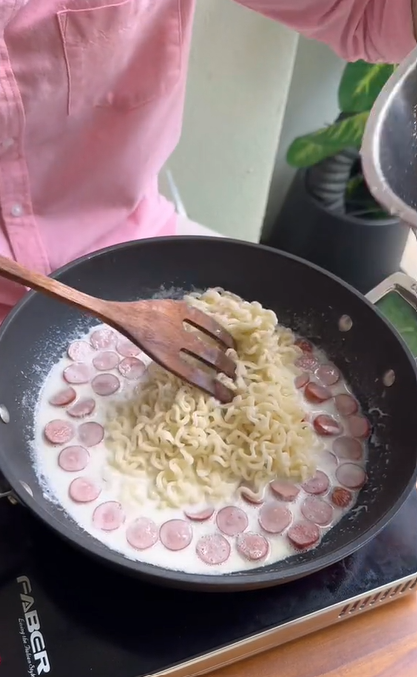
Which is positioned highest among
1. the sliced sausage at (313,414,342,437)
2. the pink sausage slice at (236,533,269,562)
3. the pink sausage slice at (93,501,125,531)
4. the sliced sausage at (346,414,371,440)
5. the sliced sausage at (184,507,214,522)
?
the sliced sausage at (346,414,371,440)

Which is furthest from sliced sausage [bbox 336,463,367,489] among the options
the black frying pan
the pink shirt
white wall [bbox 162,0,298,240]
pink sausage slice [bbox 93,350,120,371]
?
white wall [bbox 162,0,298,240]

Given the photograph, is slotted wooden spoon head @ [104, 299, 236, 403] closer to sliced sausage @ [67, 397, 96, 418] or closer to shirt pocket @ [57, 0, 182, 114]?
sliced sausage @ [67, 397, 96, 418]

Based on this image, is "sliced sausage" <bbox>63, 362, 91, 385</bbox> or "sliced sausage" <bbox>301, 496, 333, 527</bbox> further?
"sliced sausage" <bbox>63, 362, 91, 385</bbox>

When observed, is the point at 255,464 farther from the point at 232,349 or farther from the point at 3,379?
the point at 3,379

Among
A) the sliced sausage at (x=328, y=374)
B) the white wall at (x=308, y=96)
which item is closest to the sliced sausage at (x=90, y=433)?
the sliced sausage at (x=328, y=374)

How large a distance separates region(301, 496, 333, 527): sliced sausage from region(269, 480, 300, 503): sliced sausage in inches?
0.7

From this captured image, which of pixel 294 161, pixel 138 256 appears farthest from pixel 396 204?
pixel 294 161

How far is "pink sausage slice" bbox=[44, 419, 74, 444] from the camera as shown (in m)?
0.90

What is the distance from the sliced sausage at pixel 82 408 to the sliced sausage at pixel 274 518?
27 centimetres

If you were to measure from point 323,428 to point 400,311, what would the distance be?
21 cm

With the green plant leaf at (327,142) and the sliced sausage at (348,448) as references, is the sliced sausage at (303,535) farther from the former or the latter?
the green plant leaf at (327,142)

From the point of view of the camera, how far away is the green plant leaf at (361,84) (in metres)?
1.49

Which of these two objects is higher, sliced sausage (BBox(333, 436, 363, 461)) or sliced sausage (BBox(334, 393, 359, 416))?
sliced sausage (BBox(334, 393, 359, 416))

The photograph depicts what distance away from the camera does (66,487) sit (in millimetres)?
852
